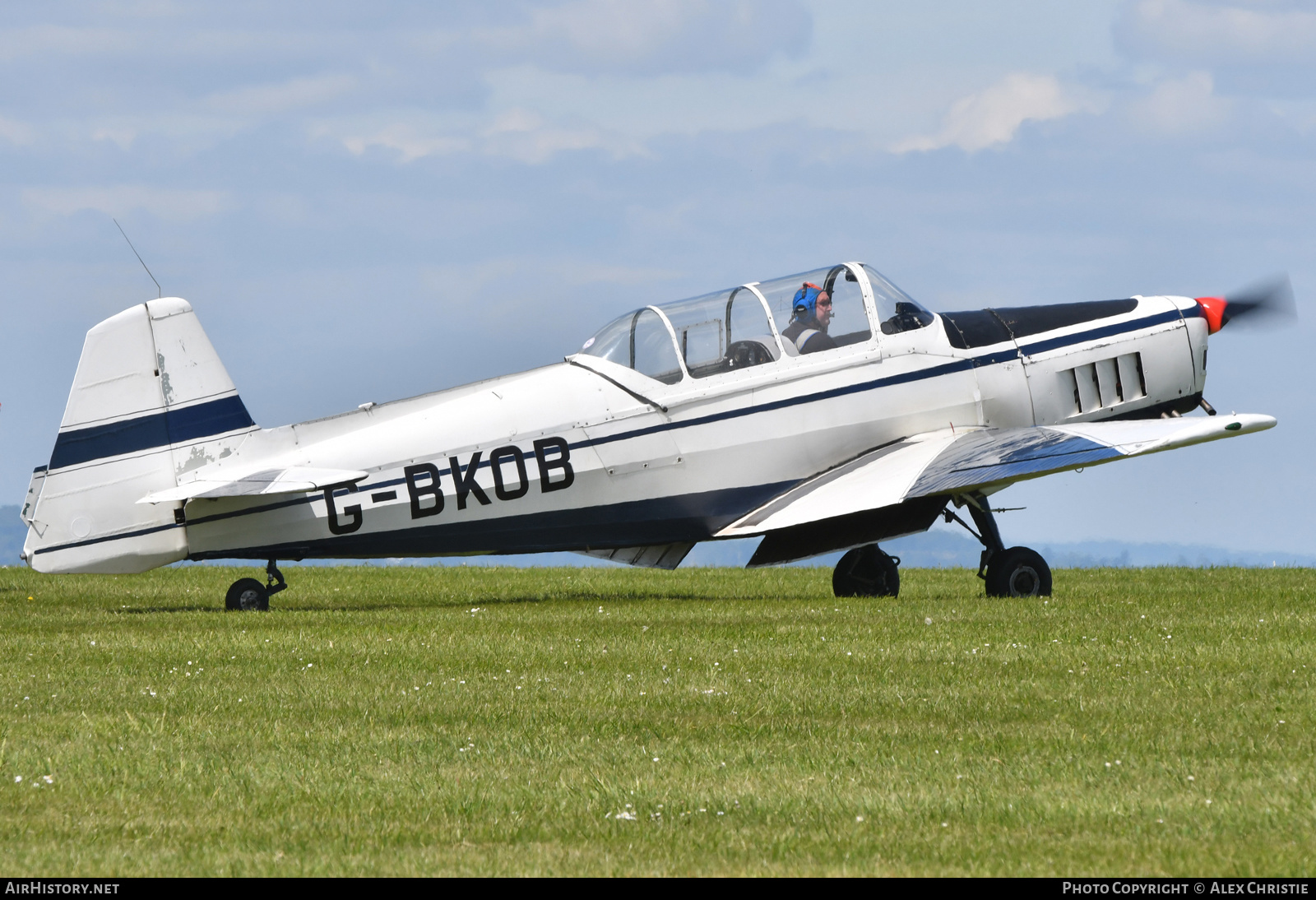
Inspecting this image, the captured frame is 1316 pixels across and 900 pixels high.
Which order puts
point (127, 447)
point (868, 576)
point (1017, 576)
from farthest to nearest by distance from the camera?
point (868, 576) < point (1017, 576) < point (127, 447)

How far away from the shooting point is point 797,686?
884cm

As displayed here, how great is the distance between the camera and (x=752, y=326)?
15234 millimetres

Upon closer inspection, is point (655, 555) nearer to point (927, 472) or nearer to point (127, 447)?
point (927, 472)

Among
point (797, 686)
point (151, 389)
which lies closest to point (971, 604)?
point (797, 686)

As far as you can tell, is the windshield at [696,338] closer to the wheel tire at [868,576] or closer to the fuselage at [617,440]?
the fuselage at [617,440]

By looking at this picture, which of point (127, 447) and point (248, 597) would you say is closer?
point (127, 447)

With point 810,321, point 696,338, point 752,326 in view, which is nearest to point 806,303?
point 810,321

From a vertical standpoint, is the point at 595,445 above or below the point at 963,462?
above

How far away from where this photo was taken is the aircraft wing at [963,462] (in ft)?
46.6

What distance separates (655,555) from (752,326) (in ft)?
8.56

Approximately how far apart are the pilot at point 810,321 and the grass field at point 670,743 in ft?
10.4

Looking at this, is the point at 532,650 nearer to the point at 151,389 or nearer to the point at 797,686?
the point at 797,686

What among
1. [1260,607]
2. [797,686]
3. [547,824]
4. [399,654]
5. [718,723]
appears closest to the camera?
[547,824]
